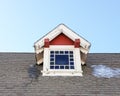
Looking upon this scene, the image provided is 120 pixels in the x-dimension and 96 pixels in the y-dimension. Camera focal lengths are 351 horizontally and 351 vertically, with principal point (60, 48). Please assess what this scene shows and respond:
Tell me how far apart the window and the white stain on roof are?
86cm

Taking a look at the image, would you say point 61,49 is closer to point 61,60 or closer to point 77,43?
point 61,60

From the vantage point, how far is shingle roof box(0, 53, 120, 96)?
952 centimetres

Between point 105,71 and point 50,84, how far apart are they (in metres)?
2.30

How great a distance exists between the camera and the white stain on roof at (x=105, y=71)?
11.2 meters

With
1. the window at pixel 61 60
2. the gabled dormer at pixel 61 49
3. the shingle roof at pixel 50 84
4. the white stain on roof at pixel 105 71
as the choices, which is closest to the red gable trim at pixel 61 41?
the gabled dormer at pixel 61 49

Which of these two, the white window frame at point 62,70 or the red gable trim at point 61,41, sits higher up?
the red gable trim at point 61,41

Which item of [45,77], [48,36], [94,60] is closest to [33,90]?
[45,77]

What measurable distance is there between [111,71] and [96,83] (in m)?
1.48

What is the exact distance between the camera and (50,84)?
33.4 ft

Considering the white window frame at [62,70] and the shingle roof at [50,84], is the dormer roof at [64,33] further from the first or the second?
the shingle roof at [50,84]

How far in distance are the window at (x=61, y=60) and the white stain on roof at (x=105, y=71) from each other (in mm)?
856

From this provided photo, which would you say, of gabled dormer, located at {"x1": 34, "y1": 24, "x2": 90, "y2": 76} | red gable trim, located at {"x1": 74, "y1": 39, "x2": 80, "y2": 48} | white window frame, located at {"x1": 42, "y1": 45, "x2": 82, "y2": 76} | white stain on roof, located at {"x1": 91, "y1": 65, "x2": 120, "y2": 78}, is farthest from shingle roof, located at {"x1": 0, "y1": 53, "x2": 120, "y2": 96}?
red gable trim, located at {"x1": 74, "y1": 39, "x2": 80, "y2": 48}

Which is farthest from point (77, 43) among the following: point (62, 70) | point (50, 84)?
point (50, 84)

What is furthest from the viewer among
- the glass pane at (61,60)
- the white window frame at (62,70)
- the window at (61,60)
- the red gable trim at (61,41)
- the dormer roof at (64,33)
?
the red gable trim at (61,41)
